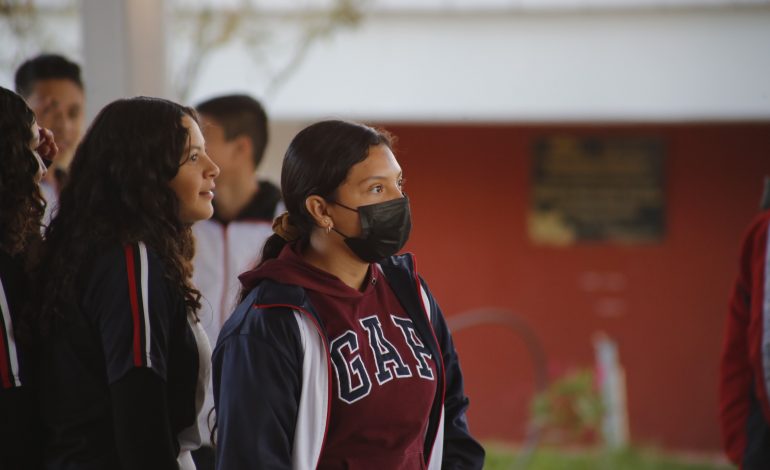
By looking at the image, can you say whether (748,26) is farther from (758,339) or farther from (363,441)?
(363,441)

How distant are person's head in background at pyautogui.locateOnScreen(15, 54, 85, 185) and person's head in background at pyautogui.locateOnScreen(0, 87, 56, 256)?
1.02m

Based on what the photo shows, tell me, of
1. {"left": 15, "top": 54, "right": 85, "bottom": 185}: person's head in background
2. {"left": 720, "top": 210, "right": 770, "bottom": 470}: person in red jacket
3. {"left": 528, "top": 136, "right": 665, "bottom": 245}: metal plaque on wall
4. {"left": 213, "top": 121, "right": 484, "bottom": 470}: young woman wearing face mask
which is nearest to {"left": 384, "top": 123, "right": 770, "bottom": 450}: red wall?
{"left": 528, "top": 136, "right": 665, "bottom": 245}: metal plaque on wall

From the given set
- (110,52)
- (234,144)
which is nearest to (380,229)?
(234,144)

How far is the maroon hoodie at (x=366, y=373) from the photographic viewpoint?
1.68 m

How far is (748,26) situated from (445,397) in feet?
16.3

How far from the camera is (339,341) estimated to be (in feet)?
5.59

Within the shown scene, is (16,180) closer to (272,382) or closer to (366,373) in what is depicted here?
(272,382)

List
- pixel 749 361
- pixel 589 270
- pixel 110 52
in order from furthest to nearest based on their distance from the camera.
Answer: pixel 589 270
pixel 110 52
pixel 749 361

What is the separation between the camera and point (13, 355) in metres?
1.71

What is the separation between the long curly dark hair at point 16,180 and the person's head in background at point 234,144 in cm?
102

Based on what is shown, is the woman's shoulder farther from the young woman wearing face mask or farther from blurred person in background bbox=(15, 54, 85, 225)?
blurred person in background bbox=(15, 54, 85, 225)

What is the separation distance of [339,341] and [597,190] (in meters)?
5.65

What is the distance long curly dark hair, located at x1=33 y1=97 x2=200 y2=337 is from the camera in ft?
5.62

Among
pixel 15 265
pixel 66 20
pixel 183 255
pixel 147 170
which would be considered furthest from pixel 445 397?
pixel 66 20
